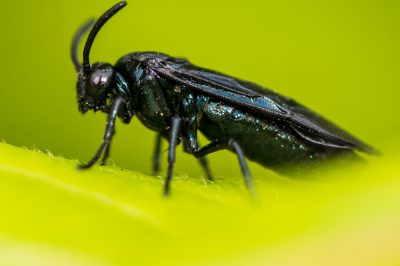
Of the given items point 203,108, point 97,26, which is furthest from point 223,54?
point 97,26

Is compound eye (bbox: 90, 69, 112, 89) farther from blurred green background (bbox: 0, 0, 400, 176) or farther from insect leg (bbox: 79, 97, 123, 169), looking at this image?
insect leg (bbox: 79, 97, 123, 169)

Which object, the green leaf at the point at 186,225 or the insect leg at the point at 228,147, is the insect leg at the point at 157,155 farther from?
the green leaf at the point at 186,225

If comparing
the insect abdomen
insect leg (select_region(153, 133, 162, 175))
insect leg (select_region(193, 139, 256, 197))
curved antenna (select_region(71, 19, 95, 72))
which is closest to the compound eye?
curved antenna (select_region(71, 19, 95, 72))

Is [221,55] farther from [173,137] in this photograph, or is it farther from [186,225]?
→ [186,225]

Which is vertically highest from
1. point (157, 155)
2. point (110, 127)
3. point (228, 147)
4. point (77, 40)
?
point (77, 40)

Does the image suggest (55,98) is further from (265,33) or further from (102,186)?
(102,186)

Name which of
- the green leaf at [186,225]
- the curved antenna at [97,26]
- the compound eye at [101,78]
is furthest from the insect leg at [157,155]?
the green leaf at [186,225]
